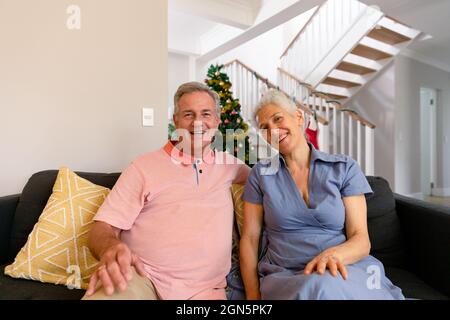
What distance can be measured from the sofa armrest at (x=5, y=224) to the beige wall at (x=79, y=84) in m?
0.27

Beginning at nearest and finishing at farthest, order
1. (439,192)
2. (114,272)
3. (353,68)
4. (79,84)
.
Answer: (114,272)
(79,84)
(353,68)
(439,192)

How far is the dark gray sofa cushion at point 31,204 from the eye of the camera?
4.44ft

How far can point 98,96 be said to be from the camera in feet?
5.80

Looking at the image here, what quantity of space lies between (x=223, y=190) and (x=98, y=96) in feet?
3.48

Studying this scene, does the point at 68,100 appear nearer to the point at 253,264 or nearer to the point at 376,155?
the point at 253,264

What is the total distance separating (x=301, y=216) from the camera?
1.03 metres

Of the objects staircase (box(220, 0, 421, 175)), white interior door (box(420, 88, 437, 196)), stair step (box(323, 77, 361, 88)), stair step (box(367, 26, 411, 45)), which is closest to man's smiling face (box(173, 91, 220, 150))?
staircase (box(220, 0, 421, 175))

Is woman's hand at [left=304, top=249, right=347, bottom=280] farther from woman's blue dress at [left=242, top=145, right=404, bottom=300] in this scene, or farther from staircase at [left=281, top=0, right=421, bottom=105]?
staircase at [left=281, top=0, right=421, bottom=105]

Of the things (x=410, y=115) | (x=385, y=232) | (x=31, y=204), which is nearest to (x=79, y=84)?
(x=31, y=204)

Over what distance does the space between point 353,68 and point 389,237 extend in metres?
4.17

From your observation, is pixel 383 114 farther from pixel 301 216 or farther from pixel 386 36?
pixel 301 216

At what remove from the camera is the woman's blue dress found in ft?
3.21
